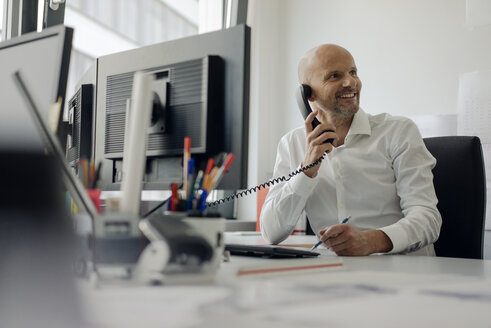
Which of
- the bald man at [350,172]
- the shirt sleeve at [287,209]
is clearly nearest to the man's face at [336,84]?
the bald man at [350,172]

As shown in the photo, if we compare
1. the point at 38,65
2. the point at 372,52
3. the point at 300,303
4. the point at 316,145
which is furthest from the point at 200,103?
the point at 372,52

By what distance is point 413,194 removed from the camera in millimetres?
1486

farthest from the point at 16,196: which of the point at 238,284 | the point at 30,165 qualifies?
the point at 238,284

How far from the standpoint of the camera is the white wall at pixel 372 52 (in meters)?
2.44

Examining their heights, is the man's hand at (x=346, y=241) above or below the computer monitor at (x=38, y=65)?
below

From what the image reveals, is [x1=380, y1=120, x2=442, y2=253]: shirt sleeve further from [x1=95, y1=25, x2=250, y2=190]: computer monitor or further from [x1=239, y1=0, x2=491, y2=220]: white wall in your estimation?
[x1=239, y1=0, x2=491, y2=220]: white wall

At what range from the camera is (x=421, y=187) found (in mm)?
1474

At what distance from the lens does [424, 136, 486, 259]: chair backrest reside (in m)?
1.50

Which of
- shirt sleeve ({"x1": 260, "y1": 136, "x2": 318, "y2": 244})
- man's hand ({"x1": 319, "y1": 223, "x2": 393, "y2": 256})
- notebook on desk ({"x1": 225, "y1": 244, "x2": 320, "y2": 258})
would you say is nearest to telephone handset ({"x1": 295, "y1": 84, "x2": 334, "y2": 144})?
shirt sleeve ({"x1": 260, "y1": 136, "x2": 318, "y2": 244})

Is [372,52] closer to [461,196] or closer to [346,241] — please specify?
[461,196]

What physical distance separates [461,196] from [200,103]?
1019 mm

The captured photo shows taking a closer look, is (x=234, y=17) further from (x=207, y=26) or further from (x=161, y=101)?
(x=161, y=101)

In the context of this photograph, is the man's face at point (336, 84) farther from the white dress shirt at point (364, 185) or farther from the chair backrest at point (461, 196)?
the chair backrest at point (461, 196)

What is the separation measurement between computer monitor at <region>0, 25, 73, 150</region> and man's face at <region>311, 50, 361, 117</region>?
112 centimetres
